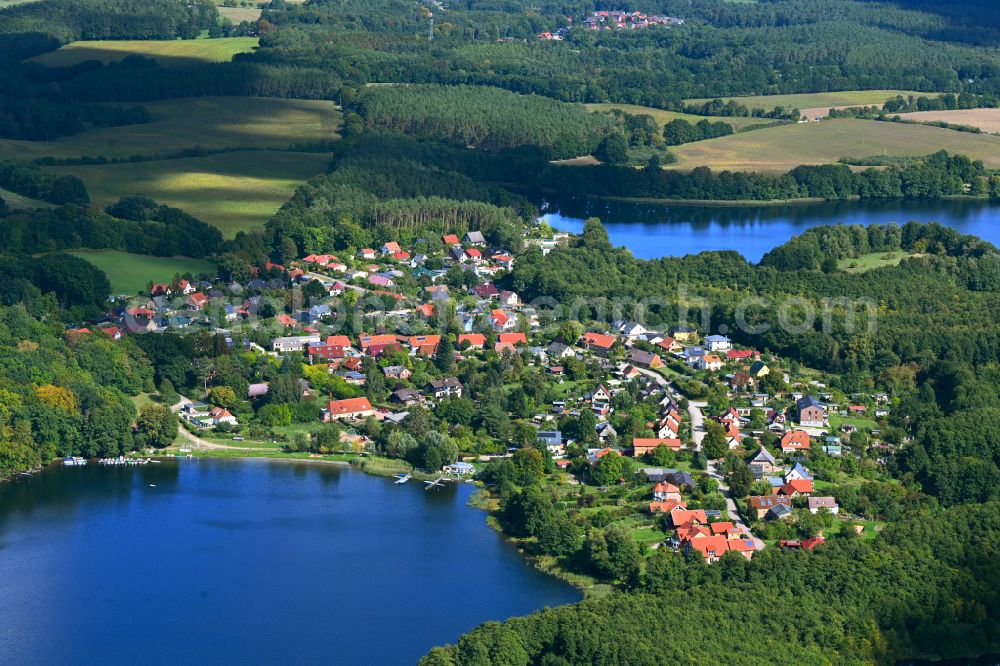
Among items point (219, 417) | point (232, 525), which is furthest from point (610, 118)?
point (232, 525)

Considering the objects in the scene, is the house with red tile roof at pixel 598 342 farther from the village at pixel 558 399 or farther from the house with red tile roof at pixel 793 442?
the house with red tile roof at pixel 793 442

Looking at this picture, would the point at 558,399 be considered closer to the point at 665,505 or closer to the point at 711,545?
the point at 665,505

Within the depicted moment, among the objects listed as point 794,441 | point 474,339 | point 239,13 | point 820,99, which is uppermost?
point 239,13

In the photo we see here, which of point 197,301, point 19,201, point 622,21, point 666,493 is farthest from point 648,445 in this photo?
point 622,21

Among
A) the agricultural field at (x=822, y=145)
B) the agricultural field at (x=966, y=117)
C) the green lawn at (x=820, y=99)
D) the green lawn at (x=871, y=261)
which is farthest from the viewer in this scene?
A: the green lawn at (x=820, y=99)

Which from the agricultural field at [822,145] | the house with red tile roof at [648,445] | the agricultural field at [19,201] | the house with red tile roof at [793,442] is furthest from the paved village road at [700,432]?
the agricultural field at [822,145]
